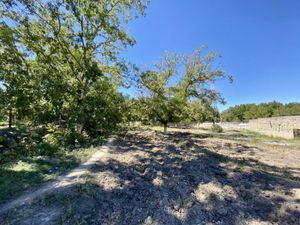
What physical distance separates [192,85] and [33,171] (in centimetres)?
1572

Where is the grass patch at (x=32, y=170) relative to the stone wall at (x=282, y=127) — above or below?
below

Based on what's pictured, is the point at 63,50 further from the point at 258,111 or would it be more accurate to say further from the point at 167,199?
the point at 258,111

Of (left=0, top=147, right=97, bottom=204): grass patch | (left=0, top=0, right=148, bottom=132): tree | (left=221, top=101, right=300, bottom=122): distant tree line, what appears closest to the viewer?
(left=0, top=147, right=97, bottom=204): grass patch

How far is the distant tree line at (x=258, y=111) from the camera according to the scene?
58.8 meters

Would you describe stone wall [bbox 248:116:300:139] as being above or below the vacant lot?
above

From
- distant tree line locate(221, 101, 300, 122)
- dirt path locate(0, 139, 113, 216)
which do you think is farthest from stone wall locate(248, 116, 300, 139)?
distant tree line locate(221, 101, 300, 122)

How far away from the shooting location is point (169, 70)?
61.6 ft

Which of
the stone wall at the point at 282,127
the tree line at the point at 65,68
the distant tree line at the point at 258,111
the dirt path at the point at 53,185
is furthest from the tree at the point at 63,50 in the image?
the distant tree line at the point at 258,111

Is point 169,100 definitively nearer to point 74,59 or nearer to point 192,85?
point 192,85

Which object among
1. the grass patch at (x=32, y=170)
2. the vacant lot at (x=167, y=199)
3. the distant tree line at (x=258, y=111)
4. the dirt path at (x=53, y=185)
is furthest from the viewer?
the distant tree line at (x=258, y=111)

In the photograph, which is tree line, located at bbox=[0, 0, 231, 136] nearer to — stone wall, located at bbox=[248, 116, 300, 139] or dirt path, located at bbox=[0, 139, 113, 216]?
dirt path, located at bbox=[0, 139, 113, 216]

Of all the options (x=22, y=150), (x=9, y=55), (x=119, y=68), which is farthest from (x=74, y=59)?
(x=22, y=150)

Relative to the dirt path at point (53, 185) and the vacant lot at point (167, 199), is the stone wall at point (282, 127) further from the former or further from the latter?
the dirt path at point (53, 185)

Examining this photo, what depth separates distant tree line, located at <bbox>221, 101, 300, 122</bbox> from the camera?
58.8 meters
